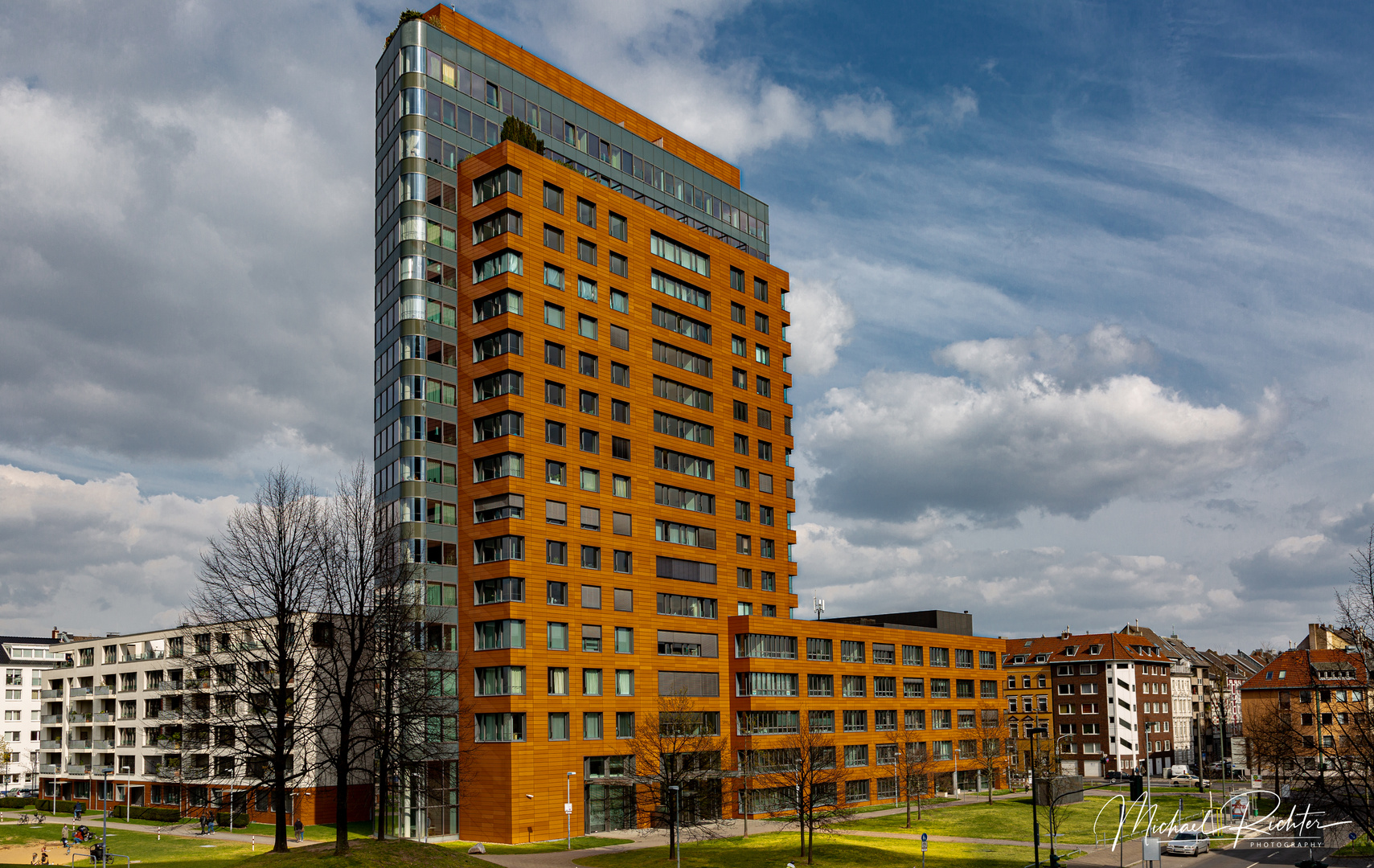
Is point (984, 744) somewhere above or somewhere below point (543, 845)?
below

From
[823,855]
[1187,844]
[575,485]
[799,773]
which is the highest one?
[575,485]

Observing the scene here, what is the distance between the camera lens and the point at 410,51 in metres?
84.6

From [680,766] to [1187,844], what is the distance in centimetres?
3336

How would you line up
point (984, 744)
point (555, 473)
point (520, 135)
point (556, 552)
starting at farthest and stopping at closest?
point (984, 744)
point (520, 135)
point (555, 473)
point (556, 552)

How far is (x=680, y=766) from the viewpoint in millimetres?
78000

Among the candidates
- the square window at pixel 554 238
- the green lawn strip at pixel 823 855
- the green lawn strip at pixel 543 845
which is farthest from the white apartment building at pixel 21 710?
the green lawn strip at pixel 823 855

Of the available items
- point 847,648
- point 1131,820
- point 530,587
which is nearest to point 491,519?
point 530,587

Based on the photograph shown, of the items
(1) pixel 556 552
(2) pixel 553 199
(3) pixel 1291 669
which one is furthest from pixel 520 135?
(3) pixel 1291 669

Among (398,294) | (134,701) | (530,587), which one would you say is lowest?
(134,701)

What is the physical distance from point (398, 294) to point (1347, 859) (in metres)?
73.0

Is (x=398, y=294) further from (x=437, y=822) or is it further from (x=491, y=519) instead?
(x=437, y=822)

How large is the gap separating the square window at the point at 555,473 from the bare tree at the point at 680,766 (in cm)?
→ 1918

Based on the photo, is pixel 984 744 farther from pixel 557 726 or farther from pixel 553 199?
pixel 553 199

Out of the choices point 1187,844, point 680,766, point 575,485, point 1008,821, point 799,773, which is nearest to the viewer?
point 1187,844
